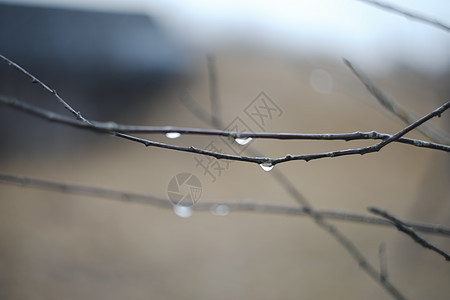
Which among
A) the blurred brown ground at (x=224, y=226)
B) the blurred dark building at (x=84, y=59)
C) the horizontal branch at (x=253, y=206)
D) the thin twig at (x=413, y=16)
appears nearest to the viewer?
the thin twig at (x=413, y=16)

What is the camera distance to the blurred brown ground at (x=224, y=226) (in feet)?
6.43

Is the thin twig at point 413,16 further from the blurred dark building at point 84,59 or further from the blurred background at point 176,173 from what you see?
the blurred dark building at point 84,59

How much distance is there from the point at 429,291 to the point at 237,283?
3.08 feet

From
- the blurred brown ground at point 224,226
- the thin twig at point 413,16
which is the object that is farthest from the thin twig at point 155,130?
the blurred brown ground at point 224,226

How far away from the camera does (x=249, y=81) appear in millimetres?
4910

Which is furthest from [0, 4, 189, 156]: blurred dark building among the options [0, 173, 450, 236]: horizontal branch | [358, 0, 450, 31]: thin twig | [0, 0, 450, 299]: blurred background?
[358, 0, 450, 31]: thin twig

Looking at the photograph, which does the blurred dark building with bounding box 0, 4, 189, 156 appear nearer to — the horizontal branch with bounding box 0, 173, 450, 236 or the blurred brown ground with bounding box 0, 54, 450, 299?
the blurred brown ground with bounding box 0, 54, 450, 299

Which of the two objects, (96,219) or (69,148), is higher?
(69,148)

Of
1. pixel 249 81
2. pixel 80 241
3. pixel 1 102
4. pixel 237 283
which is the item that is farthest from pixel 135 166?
pixel 1 102

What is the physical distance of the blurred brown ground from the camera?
1.96m

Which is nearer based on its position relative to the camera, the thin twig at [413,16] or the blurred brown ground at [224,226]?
the thin twig at [413,16]

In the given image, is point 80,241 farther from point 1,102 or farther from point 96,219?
point 1,102

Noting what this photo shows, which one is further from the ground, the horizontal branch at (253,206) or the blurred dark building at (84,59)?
the blurred dark building at (84,59)

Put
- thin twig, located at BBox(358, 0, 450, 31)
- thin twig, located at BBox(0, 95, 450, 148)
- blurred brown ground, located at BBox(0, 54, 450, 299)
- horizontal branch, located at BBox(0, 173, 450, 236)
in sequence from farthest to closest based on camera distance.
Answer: blurred brown ground, located at BBox(0, 54, 450, 299) → horizontal branch, located at BBox(0, 173, 450, 236) → thin twig, located at BBox(358, 0, 450, 31) → thin twig, located at BBox(0, 95, 450, 148)
